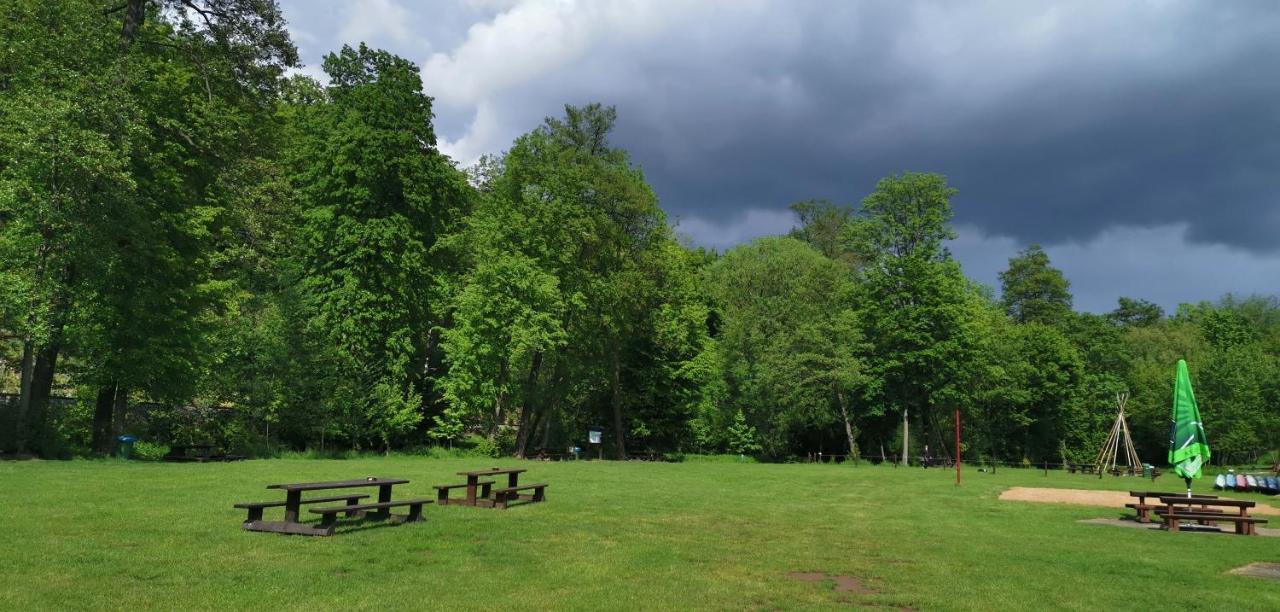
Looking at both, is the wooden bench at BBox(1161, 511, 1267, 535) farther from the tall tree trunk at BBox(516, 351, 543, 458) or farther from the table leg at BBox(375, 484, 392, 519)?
the tall tree trunk at BBox(516, 351, 543, 458)

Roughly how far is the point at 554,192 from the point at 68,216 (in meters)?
20.7

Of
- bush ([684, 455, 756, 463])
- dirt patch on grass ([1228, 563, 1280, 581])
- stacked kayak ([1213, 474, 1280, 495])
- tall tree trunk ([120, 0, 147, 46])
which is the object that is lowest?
bush ([684, 455, 756, 463])

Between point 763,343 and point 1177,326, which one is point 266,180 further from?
point 1177,326

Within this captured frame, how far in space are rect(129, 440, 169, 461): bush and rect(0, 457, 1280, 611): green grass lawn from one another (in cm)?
863

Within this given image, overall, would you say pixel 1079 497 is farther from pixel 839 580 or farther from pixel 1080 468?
pixel 1080 468

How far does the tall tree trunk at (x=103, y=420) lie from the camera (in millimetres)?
25188

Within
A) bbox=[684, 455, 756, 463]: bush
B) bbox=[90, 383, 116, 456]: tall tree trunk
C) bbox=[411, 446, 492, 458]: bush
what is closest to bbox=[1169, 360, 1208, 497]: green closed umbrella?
bbox=[411, 446, 492, 458]: bush

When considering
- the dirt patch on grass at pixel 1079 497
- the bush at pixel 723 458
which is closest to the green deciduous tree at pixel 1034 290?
the bush at pixel 723 458

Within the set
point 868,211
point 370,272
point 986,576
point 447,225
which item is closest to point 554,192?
point 447,225

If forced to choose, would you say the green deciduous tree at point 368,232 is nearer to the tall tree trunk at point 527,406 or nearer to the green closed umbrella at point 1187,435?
the tall tree trunk at point 527,406

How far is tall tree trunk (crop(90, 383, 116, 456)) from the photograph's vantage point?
2519 centimetres

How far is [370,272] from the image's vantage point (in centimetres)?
3522

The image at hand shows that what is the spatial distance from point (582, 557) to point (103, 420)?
23114 millimetres

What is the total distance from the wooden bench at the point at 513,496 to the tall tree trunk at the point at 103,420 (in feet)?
54.7
